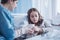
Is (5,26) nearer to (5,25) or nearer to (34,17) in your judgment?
(5,25)

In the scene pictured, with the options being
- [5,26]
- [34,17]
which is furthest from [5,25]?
[34,17]

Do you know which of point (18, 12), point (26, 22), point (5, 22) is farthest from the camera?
point (18, 12)

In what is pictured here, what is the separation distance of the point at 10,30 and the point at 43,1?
5.44ft

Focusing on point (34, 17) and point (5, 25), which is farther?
point (34, 17)

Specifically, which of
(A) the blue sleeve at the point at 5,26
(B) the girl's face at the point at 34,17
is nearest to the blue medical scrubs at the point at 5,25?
(A) the blue sleeve at the point at 5,26

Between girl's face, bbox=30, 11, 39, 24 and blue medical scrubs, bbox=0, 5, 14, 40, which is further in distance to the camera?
girl's face, bbox=30, 11, 39, 24

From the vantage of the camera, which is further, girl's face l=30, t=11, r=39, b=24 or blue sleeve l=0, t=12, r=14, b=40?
girl's face l=30, t=11, r=39, b=24

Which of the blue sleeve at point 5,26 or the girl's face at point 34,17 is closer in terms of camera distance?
the blue sleeve at point 5,26

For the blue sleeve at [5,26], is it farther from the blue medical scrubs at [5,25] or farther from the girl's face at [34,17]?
the girl's face at [34,17]

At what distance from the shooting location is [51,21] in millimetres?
2586

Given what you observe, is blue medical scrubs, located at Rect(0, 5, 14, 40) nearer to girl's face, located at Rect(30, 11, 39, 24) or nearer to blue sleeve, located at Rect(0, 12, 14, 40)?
blue sleeve, located at Rect(0, 12, 14, 40)

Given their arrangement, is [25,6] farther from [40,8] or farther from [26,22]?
[26,22]

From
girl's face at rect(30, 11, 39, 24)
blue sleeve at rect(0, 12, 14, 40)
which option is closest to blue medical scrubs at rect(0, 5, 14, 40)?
blue sleeve at rect(0, 12, 14, 40)

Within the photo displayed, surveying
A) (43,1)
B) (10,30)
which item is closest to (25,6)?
(43,1)
